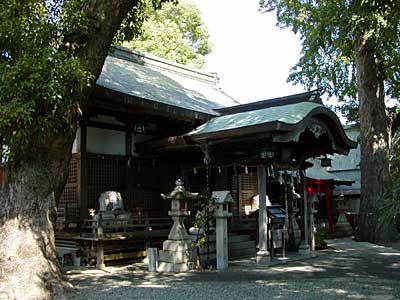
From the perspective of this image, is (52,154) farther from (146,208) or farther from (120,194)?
(146,208)

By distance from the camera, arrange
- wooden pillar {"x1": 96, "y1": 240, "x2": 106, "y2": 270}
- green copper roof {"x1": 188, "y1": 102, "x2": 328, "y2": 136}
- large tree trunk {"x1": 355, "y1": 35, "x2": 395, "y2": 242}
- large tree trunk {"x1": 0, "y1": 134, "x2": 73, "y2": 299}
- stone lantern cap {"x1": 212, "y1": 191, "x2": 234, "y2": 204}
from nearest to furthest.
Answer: large tree trunk {"x1": 0, "y1": 134, "x2": 73, "y2": 299}, green copper roof {"x1": 188, "y1": 102, "x2": 328, "y2": 136}, stone lantern cap {"x1": 212, "y1": 191, "x2": 234, "y2": 204}, wooden pillar {"x1": 96, "y1": 240, "x2": 106, "y2": 270}, large tree trunk {"x1": 355, "y1": 35, "x2": 395, "y2": 242}

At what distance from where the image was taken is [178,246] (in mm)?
9648

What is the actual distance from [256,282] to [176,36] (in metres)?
23.3

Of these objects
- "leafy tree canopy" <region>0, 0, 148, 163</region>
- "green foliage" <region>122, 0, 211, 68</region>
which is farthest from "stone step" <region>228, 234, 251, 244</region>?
"green foliage" <region>122, 0, 211, 68</region>

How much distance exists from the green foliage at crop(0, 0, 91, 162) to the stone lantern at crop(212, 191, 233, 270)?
4369 mm

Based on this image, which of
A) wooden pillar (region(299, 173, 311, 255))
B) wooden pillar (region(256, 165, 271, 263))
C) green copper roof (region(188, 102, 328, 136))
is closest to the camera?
green copper roof (region(188, 102, 328, 136))

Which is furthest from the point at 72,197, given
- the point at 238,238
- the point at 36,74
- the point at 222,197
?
Result: the point at 36,74

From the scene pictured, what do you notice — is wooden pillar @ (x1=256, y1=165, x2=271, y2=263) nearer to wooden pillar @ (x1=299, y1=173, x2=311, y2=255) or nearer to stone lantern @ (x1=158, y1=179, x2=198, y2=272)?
stone lantern @ (x1=158, y1=179, x2=198, y2=272)

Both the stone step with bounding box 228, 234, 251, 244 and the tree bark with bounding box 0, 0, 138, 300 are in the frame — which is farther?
the stone step with bounding box 228, 234, 251, 244

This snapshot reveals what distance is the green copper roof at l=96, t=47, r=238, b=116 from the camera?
1222cm

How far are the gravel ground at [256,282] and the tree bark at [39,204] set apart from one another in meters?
0.59

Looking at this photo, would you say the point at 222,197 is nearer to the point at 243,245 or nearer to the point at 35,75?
the point at 243,245

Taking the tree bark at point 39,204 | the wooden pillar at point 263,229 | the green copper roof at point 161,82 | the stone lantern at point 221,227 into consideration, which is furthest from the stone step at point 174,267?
the green copper roof at point 161,82

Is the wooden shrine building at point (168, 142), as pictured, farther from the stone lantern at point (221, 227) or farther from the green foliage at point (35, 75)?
the green foliage at point (35, 75)
